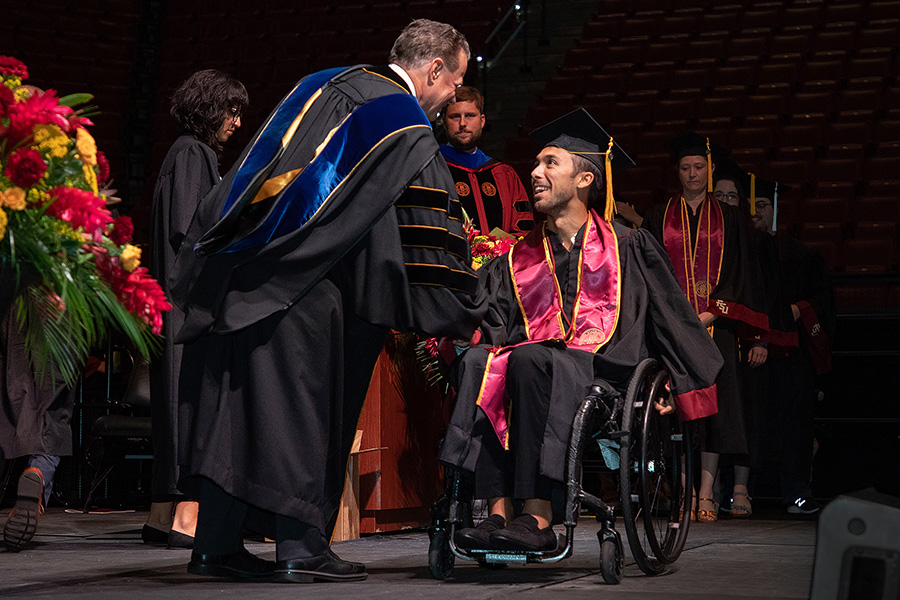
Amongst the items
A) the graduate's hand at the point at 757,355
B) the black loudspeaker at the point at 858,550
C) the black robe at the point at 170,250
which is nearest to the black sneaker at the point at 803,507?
the graduate's hand at the point at 757,355

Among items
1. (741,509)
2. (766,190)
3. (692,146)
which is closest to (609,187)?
(692,146)

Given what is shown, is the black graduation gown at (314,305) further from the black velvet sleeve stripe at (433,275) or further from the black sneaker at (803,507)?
the black sneaker at (803,507)

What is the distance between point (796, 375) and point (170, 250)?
3060 mm

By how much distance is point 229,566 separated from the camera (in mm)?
2695

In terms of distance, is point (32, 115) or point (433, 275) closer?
point (32, 115)

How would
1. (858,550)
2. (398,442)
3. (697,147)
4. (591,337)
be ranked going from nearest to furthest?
(858,550)
(591,337)
(398,442)
(697,147)

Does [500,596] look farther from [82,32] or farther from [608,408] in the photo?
[82,32]

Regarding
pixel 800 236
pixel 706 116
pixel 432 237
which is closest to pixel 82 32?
pixel 706 116

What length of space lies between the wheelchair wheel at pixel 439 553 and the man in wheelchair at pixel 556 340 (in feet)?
0.27

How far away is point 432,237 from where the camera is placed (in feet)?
9.04

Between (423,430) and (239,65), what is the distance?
7.38 metres

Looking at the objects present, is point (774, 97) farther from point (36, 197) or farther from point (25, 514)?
point (36, 197)

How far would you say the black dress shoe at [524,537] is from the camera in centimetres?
262

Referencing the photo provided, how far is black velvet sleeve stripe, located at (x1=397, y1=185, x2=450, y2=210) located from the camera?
109 inches
